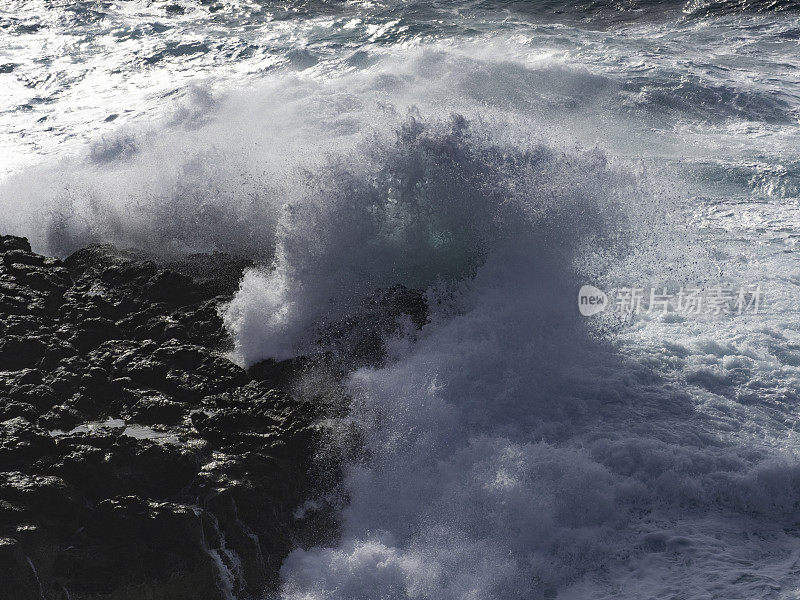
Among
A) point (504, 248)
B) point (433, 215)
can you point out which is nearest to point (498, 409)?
point (504, 248)

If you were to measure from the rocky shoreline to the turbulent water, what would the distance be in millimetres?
452

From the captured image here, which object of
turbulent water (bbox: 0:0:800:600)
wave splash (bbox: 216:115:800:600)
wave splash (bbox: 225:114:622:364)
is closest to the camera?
wave splash (bbox: 216:115:800:600)

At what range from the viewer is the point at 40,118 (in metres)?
16.1

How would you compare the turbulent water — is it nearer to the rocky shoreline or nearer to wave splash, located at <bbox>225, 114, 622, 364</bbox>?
wave splash, located at <bbox>225, 114, 622, 364</bbox>

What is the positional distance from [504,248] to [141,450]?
16.4ft

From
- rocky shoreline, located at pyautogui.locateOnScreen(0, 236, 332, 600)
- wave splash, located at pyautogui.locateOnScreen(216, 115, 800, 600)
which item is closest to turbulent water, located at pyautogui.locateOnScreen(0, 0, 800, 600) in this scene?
wave splash, located at pyautogui.locateOnScreen(216, 115, 800, 600)

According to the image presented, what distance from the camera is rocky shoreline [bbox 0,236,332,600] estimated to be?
6.55m

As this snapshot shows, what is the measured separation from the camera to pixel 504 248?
32.9ft

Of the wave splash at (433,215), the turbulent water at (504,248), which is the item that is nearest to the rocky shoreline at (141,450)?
the turbulent water at (504,248)

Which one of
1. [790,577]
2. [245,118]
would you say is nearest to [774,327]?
[790,577]

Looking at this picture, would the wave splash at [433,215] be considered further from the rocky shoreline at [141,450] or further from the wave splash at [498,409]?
the rocky shoreline at [141,450]

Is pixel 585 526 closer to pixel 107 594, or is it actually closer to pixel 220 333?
pixel 107 594

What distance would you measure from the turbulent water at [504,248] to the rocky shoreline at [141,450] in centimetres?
45

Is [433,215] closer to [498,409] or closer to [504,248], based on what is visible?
[504,248]
